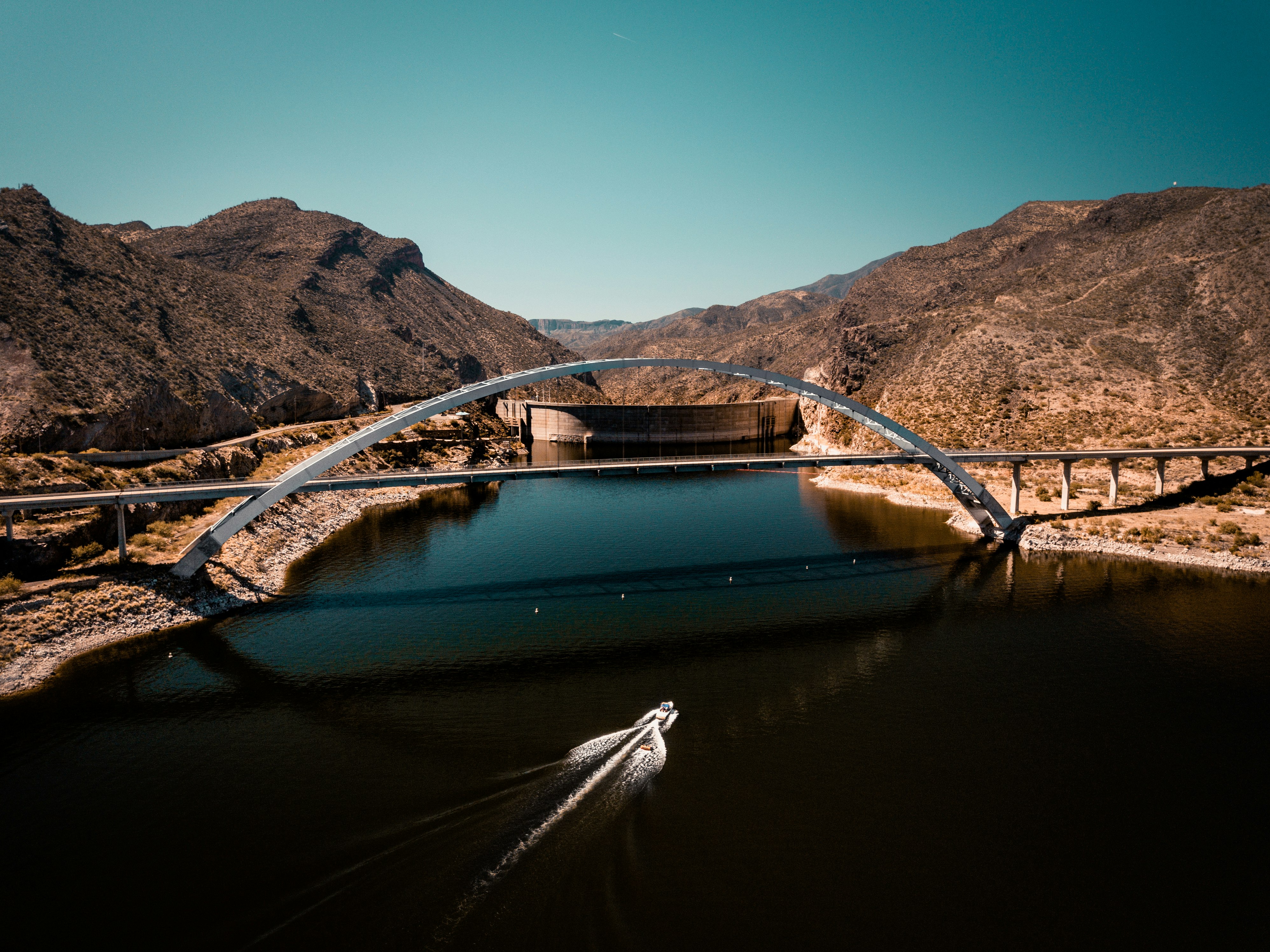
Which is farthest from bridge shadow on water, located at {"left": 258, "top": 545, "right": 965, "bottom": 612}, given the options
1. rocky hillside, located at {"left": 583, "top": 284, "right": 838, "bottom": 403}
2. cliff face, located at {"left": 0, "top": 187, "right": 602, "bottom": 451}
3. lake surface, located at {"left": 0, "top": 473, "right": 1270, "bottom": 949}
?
rocky hillside, located at {"left": 583, "top": 284, "right": 838, "bottom": 403}

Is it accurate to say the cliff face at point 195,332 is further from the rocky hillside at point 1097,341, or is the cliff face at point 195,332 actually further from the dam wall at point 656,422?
the rocky hillside at point 1097,341

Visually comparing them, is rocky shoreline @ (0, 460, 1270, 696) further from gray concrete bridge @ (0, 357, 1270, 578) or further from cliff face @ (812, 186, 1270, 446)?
cliff face @ (812, 186, 1270, 446)

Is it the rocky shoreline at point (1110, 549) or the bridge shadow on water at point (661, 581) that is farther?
the rocky shoreline at point (1110, 549)

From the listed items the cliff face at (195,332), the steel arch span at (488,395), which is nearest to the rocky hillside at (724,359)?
the cliff face at (195,332)

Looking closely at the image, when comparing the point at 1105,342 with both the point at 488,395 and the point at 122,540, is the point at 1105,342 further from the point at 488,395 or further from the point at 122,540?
the point at 122,540

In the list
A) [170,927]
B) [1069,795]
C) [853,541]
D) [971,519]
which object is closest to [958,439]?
[971,519]

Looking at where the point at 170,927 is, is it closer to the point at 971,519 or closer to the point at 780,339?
the point at 971,519
